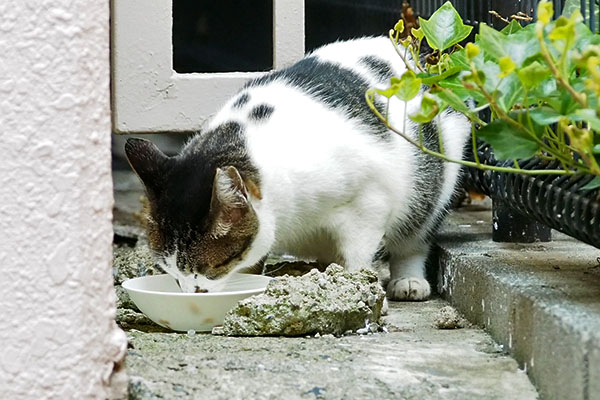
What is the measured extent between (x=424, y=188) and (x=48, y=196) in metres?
1.64

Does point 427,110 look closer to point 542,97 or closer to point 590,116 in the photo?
point 542,97

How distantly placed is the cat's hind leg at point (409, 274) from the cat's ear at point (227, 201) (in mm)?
718

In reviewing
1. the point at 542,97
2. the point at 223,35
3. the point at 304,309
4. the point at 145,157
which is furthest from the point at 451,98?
the point at 223,35

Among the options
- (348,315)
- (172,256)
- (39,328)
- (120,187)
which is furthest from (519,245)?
(120,187)

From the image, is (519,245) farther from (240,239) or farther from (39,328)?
(39,328)

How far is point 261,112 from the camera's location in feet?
9.01

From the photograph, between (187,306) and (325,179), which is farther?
(325,179)

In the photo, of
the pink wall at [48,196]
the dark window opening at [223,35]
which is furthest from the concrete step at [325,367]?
the dark window opening at [223,35]

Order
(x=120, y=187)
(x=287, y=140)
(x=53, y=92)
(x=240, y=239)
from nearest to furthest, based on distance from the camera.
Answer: (x=53, y=92)
(x=240, y=239)
(x=287, y=140)
(x=120, y=187)

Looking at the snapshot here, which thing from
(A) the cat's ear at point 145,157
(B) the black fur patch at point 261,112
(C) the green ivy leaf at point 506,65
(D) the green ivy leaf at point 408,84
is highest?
(C) the green ivy leaf at point 506,65

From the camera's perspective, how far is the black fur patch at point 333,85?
2.82 meters

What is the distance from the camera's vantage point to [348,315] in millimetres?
2297

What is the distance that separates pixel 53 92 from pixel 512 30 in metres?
1.06

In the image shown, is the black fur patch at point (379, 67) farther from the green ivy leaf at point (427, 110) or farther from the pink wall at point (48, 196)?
the pink wall at point (48, 196)
